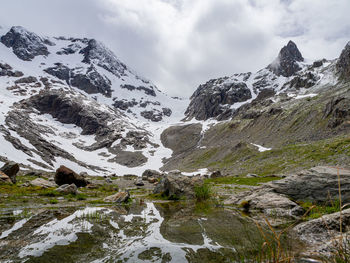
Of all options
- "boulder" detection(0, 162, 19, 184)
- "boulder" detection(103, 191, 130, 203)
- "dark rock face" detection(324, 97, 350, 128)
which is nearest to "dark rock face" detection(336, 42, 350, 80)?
"dark rock face" detection(324, 97, 350, 128)

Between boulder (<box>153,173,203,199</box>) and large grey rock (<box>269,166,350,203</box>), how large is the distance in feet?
34.4

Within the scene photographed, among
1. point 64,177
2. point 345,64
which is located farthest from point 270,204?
point 345,64

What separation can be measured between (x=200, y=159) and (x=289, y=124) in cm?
6353

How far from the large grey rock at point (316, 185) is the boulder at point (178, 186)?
10.5 metres

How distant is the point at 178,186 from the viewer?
92.9 ft

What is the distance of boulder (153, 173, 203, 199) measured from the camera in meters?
27.7

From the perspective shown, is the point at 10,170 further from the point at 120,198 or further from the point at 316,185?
the point at 316,185

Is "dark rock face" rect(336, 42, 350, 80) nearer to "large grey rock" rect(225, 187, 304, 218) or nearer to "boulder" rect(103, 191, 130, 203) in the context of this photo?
"large grey rock" rect(225, 187, 304, 218)

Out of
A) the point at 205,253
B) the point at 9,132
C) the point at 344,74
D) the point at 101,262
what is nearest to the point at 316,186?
the point at 205,253

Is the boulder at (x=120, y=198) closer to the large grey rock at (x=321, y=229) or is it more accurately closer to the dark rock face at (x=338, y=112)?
the large grey rock at (x=321, y=229)

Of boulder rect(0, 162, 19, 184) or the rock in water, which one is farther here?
boulder rect(0, 162, 19, 184)

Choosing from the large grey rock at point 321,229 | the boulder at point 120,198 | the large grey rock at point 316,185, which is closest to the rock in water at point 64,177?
the boulder at point 120,198

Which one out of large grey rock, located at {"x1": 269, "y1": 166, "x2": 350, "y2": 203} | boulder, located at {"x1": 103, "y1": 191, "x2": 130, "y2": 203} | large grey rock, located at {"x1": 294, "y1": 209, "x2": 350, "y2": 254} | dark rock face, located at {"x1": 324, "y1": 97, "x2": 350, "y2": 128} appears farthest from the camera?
dark rock face, located at {"x1": 324, "y1": 97, "x2": 350, "y2": 128}

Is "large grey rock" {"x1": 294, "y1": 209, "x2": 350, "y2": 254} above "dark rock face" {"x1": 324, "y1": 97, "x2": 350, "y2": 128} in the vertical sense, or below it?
below
